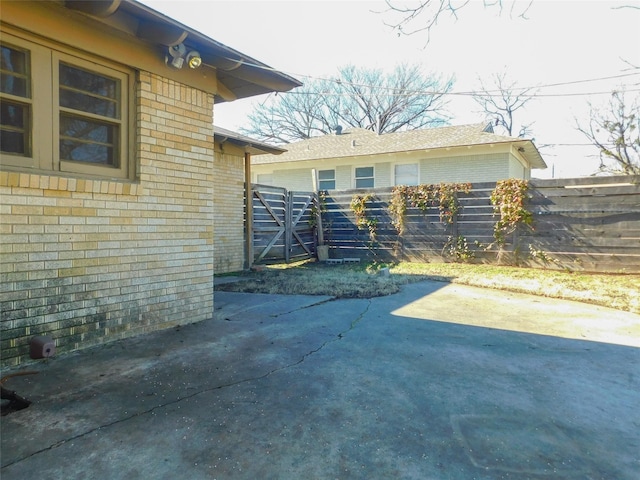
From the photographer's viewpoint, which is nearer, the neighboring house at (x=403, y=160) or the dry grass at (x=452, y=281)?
the dry grass at (x=452, y=281)

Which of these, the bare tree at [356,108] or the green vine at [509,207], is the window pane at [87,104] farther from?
the bare tree at [356,108]

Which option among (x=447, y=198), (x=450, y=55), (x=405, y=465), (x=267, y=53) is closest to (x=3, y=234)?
(x=405, y=465)

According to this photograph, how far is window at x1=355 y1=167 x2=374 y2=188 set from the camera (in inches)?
623

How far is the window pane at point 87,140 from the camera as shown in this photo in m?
3.67

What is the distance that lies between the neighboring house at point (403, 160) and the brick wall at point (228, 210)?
7184 millimetres

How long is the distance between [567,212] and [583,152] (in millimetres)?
15427

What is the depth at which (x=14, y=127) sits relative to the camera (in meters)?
3.30

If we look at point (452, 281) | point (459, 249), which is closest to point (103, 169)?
point (452, 281)

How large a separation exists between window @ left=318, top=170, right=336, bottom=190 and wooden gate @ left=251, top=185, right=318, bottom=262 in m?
5.04

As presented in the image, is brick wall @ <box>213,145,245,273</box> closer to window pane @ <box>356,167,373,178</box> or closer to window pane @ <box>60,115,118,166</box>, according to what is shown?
window pane @ <box>60,115,118,166</box>

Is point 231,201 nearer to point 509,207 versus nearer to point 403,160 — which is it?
point 509,207

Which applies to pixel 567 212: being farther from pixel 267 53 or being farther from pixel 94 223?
pixel 94 223

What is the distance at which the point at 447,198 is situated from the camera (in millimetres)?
9844

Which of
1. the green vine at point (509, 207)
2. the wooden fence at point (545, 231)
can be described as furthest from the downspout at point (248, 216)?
the green vine at point (509, 207)
